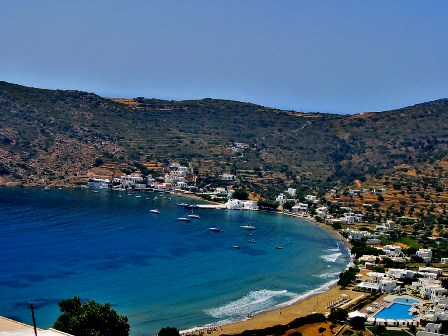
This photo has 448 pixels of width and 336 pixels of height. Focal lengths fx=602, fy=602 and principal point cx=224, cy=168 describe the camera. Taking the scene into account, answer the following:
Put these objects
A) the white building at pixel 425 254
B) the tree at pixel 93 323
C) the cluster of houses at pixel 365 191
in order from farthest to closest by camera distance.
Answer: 1. the cluster of houses at pixel 365 191
2. the white building at pixel 425 254
3. the tree at pixel 93 323

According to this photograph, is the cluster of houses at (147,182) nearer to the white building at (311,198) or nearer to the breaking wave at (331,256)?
the white building at (311,198)

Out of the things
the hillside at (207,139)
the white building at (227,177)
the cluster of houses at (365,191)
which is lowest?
the cluster of houses at (365,191)

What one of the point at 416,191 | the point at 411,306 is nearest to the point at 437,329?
the point at 411,306

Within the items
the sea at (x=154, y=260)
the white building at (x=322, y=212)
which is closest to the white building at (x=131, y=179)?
the sea at (x=154, y=260)

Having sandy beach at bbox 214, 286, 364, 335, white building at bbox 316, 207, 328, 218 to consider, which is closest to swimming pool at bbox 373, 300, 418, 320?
sandy beach at bbox 214, 286, 364, 335

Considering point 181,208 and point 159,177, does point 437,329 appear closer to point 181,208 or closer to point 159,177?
point 181,208

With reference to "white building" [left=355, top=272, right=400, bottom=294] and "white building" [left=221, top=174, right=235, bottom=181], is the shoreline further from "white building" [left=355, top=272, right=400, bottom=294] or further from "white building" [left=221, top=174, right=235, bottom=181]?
"white building" [left=221, top=174, right=235, bottom=181]

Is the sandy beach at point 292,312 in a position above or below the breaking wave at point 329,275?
below
